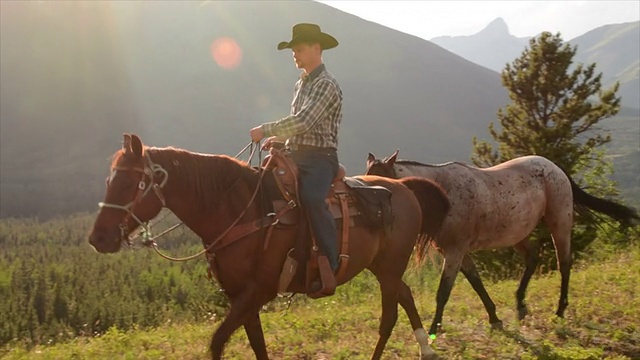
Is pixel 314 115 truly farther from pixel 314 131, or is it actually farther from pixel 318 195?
pixel 318 195

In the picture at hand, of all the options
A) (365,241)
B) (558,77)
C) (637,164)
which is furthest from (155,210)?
(637,164)

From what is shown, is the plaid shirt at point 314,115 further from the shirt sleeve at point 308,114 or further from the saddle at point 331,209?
the saddle at point 331,209

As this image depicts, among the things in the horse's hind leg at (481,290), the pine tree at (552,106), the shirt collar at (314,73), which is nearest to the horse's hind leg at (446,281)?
the horse's hind leg at (481,290)

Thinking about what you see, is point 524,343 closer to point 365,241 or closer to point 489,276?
point 365,241

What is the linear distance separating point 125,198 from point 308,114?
1678mm

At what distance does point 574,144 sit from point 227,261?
1648 cm

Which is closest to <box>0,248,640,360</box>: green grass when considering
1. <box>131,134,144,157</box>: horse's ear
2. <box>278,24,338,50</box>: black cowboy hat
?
<box>131,134,144,157</box>: horse's ear

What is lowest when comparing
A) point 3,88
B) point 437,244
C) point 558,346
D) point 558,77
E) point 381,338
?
point 558,346

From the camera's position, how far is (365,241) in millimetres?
5344

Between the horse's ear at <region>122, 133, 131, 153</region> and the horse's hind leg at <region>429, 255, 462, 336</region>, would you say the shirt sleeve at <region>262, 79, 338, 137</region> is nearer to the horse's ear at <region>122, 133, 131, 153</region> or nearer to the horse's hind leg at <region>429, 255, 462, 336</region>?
the horse's ear at <region>122, 133, 131, 153</region>

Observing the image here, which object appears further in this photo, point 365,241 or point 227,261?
point 365,241

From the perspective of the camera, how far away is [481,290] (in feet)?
26.2

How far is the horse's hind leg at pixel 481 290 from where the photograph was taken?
773 cm

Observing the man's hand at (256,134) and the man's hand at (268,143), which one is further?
the man's hand at (268,143)
